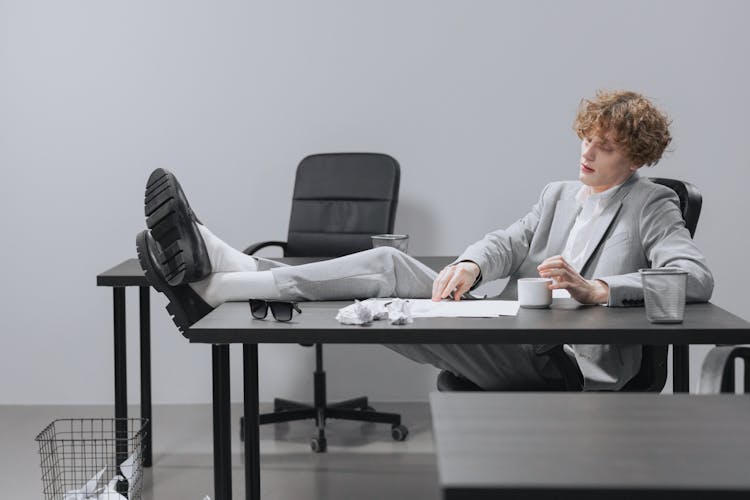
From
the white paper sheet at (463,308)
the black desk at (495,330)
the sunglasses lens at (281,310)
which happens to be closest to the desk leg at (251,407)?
the black desk at (495,330)

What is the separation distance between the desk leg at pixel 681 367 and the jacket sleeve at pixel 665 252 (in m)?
0.14

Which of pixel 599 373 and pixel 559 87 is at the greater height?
pixel 559 87

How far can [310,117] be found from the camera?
177 inches

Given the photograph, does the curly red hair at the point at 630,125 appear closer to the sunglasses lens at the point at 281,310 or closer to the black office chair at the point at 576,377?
the black office chair at the point at 576,377

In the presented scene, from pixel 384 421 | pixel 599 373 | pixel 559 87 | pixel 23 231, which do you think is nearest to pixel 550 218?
pixel 599 373

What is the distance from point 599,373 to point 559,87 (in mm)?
2300

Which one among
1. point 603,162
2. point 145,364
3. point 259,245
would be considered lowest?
point 145,364

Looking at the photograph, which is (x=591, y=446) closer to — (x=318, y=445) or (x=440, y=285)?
(x=440, y=285)

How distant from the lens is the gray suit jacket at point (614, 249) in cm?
236

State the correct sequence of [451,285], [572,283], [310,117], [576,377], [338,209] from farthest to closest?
1. [310,117]
2. [338,209]
3. [451,285]
4. [576,377]
5. [572,283]

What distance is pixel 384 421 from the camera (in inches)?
155

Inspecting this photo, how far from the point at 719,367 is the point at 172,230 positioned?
1366mm

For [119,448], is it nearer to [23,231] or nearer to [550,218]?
[23,231]

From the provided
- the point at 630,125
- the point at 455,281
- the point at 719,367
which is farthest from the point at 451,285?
the point at 719,367
